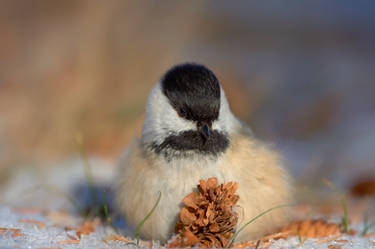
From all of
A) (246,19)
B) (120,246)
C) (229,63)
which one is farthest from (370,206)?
(246,19)

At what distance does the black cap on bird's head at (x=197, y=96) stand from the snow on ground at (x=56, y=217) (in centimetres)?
57

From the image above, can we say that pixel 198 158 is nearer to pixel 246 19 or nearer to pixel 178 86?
pixel 178 86

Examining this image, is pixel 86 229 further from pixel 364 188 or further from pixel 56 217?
pixel 364 188

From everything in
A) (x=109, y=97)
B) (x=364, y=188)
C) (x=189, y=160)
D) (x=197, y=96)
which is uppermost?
(x=197, y=96)

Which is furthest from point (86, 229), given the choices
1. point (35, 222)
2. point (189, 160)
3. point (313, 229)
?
point (313, 229)

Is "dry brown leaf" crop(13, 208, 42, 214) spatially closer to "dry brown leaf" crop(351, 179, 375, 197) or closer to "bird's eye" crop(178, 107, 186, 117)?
"bird's eye" crop(178, 107, 186, 117)

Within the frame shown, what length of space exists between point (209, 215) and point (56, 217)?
1061 millimetres

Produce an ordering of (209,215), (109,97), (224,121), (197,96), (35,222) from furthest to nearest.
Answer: (109,97), (35,222), (224,121), (197,96), (209,215)

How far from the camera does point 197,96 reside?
166cm

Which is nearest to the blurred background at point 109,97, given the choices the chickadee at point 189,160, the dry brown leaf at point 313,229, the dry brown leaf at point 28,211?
the dry brown leaf at point 28,211

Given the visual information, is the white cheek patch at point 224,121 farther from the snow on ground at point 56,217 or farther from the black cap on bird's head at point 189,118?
the snow on ground at point 56,217

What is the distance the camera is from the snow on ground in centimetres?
152

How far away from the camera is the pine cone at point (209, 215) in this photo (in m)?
1.55

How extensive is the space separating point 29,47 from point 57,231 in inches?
116
